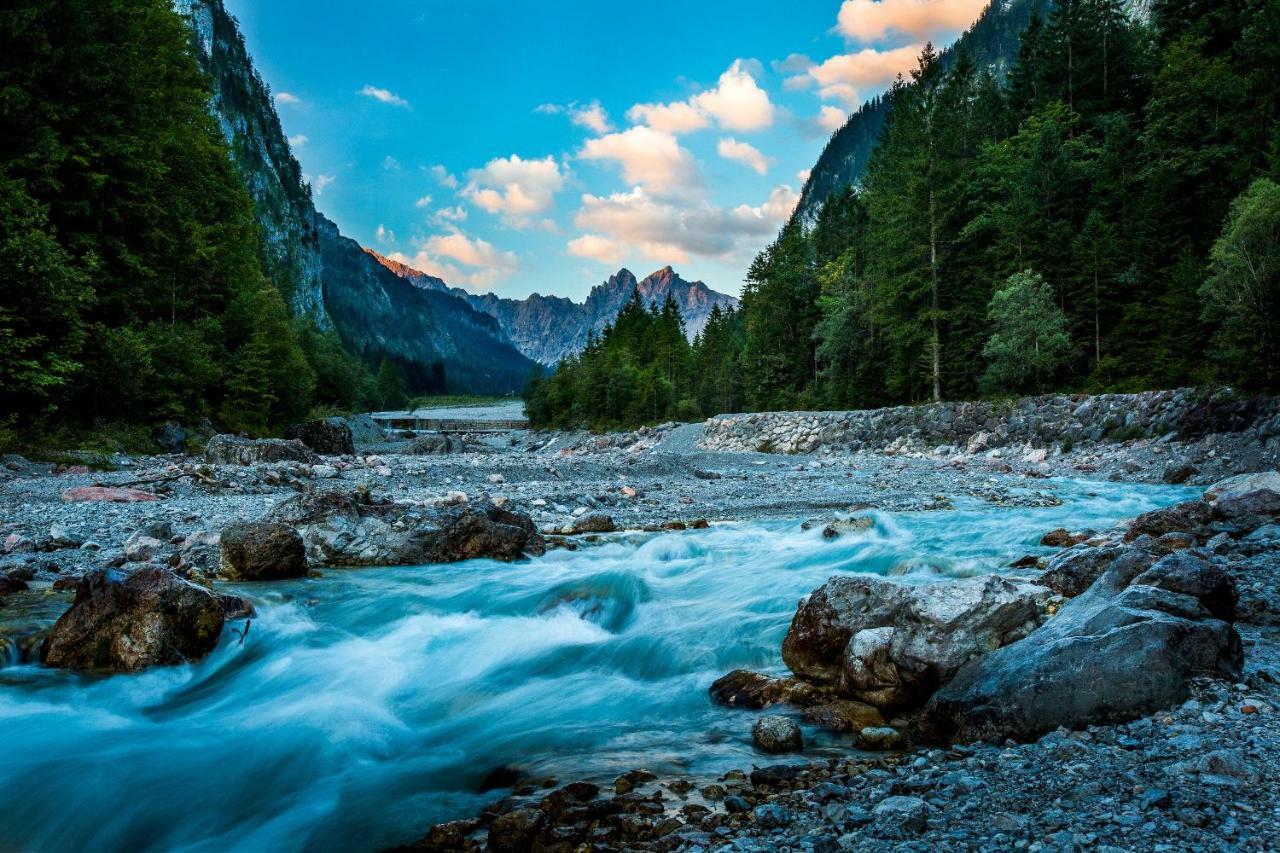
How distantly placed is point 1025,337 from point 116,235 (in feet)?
109

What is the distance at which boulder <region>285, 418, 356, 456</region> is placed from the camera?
84.5 ft

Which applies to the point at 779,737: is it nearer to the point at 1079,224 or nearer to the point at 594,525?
the point at 594,525

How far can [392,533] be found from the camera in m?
8.46

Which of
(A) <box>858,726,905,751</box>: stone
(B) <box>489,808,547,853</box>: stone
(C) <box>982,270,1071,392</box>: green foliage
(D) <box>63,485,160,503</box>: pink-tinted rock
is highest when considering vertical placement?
(C) <box>982,270,1071,392</box>: green foliage

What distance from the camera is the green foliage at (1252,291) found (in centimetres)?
1467

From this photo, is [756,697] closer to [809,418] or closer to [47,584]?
[47,584]

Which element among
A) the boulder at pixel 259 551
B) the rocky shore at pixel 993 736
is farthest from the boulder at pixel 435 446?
the rocky shore at pixel 993 736

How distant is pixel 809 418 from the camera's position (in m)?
31.1

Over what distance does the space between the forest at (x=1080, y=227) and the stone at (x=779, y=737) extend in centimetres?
1766

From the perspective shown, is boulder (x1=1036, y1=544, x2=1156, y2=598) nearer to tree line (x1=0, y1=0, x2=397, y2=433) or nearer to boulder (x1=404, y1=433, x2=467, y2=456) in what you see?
tree line (x1=0, y1=0, x2=397, y2=433)

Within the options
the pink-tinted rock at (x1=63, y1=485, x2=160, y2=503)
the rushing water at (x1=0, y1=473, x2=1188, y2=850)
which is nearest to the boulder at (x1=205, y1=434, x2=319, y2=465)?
the pink-tinted rock at (x1=63, y1=485, x2=160, y2=503)

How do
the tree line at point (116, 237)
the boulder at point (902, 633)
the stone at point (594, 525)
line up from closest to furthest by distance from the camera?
the boulder at point (902, 633), the stone at point (594, 525), the tree line at point (116, 237)

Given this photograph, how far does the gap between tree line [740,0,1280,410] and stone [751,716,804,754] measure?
18.2 metres

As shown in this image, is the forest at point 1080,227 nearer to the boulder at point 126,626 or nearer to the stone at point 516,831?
the stone at point 516,831
